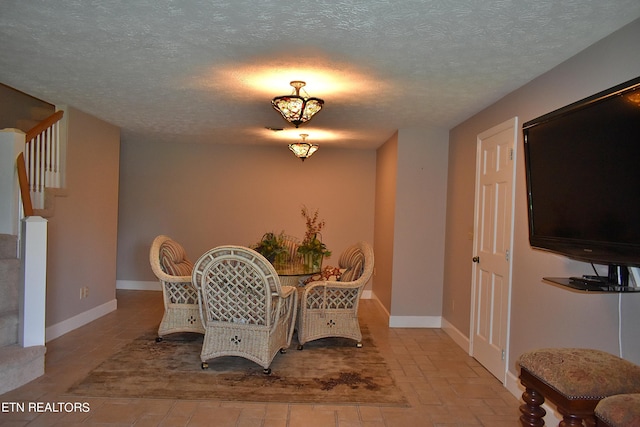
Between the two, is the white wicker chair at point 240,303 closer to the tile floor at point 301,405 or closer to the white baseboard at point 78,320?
the tile floor at point 301,405

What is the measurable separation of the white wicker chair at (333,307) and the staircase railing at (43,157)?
275 centimetres

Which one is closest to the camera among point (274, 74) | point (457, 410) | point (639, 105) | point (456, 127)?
point (639, 105)

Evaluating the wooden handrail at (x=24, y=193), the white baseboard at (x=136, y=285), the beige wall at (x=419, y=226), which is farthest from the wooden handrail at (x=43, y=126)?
the beige wall at (x=419, y=226)

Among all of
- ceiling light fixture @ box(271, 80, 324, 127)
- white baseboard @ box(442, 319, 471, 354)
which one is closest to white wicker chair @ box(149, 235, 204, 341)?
ceiling light fixture @ box(271, 80, 324, 127)

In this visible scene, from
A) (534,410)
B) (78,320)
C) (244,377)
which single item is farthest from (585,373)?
(78,320)

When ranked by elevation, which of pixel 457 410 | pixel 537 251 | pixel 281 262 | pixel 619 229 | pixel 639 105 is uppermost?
pixel 639 105

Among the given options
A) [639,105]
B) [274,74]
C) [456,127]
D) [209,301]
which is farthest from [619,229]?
[456,127]

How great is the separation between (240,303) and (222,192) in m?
3.89

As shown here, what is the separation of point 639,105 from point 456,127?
3.42 m

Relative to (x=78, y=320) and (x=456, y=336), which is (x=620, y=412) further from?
(x=78, y=320)

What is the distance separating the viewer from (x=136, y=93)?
4066mm

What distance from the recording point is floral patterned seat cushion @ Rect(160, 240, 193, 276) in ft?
14.7

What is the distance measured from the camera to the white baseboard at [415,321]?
545 centimetres

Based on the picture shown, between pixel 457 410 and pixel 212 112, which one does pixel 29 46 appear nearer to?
pixel 212 112
